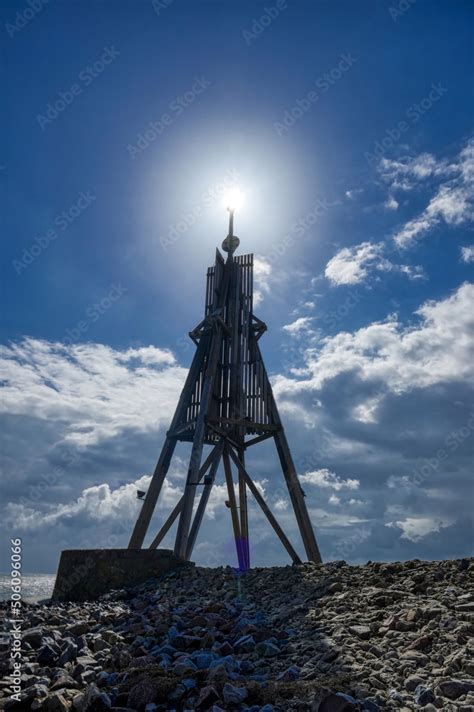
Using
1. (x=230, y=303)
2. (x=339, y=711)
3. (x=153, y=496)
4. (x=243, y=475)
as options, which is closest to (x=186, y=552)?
(x=153, y=496)

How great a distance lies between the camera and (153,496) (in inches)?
532

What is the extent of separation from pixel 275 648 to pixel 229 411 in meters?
9.63

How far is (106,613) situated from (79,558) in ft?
10.8

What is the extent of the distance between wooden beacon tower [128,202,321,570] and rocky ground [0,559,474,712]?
16.8ft

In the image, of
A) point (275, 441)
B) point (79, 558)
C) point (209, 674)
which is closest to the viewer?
point (209, 674)

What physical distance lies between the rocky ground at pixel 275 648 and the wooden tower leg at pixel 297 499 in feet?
16.3

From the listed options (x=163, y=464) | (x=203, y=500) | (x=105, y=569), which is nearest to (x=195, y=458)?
(x=163, y=464)

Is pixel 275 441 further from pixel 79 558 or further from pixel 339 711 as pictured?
pixel 339 711

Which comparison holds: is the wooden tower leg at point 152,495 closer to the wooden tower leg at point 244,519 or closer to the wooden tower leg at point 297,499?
the wooden tower leg at point 244,519

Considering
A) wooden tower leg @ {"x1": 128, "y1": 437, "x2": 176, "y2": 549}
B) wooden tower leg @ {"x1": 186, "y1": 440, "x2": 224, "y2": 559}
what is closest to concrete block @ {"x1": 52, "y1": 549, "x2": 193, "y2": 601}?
wooden tower leg @ {"x1": 186, "y1": 440, "x2": 224, "y2": 559}

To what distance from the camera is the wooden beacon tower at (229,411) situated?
44.6 ft

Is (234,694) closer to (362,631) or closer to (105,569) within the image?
(362,631)

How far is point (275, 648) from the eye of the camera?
562 centimetres

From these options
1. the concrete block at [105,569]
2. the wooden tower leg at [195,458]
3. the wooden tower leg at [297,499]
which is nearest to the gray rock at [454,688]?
the concrete block at [105,569]
